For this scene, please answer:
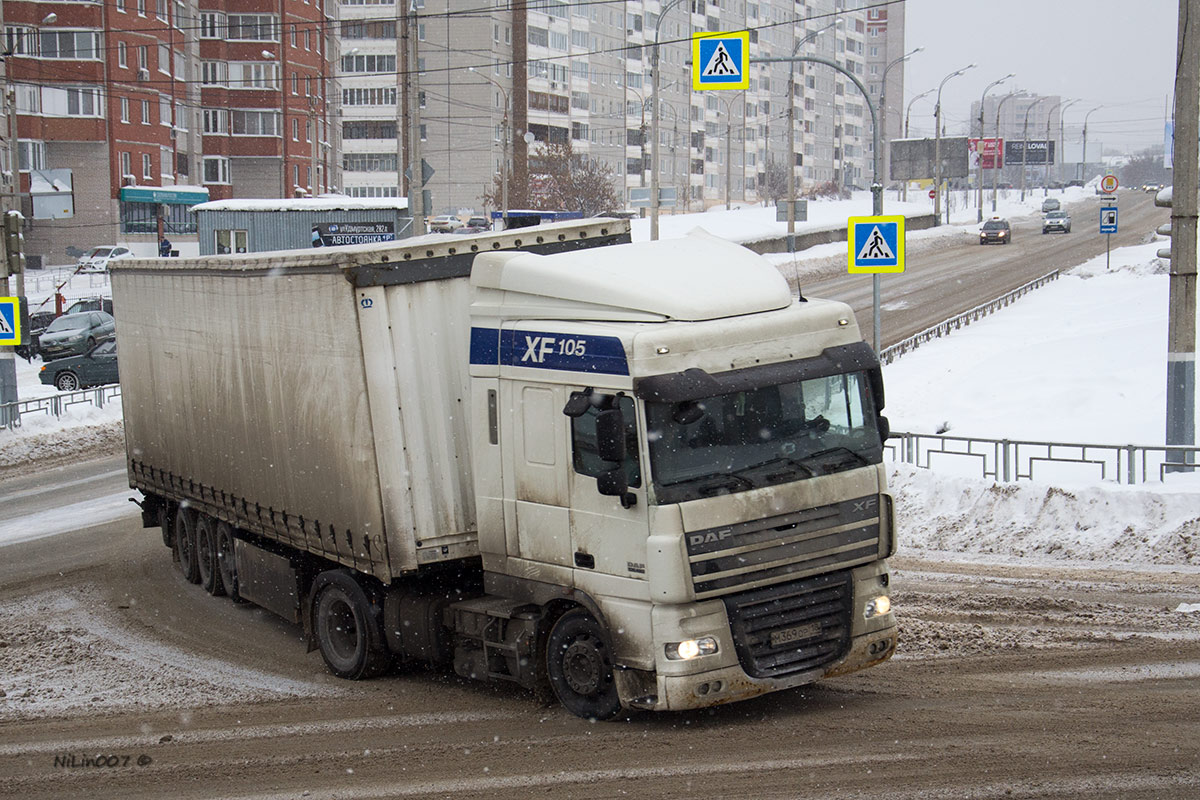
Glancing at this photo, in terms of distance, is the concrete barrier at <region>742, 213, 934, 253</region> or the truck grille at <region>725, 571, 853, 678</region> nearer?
the truck grille at <region>725, 571, 853, 678</region>

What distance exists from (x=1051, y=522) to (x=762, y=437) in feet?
22.3

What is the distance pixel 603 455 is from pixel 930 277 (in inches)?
1755

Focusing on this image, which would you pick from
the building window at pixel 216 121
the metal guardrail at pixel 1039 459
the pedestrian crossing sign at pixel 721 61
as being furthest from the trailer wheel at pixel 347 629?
the building window at pixel 216 121

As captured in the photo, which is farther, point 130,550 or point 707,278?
point 130,550

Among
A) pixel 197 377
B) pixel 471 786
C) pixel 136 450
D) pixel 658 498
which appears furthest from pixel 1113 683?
pixel 136 450

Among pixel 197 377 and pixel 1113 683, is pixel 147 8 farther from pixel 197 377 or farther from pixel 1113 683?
pixel 1113 683

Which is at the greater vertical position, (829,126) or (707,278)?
(829,126)

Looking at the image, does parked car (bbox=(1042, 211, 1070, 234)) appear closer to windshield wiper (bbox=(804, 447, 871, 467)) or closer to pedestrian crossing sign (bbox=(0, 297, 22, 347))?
pedestrian crossing sign (bbox=(0, 297, 22, 347))

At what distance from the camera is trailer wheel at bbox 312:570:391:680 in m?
9.86

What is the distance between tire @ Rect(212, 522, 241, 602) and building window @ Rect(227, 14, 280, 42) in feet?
254

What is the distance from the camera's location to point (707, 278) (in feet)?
27.9

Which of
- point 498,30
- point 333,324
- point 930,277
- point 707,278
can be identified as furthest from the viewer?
point 498,30

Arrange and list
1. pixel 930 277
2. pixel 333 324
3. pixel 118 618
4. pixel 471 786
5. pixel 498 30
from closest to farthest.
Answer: pixel 471 786, pixel 333 324, pixel 118 618, pixel 930 277, pixel 498 30

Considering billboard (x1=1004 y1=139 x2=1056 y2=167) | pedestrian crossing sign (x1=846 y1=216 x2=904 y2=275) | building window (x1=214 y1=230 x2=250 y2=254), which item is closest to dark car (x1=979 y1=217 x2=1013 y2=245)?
building window (x1=214 y1=230 x2=250 y2=254)
